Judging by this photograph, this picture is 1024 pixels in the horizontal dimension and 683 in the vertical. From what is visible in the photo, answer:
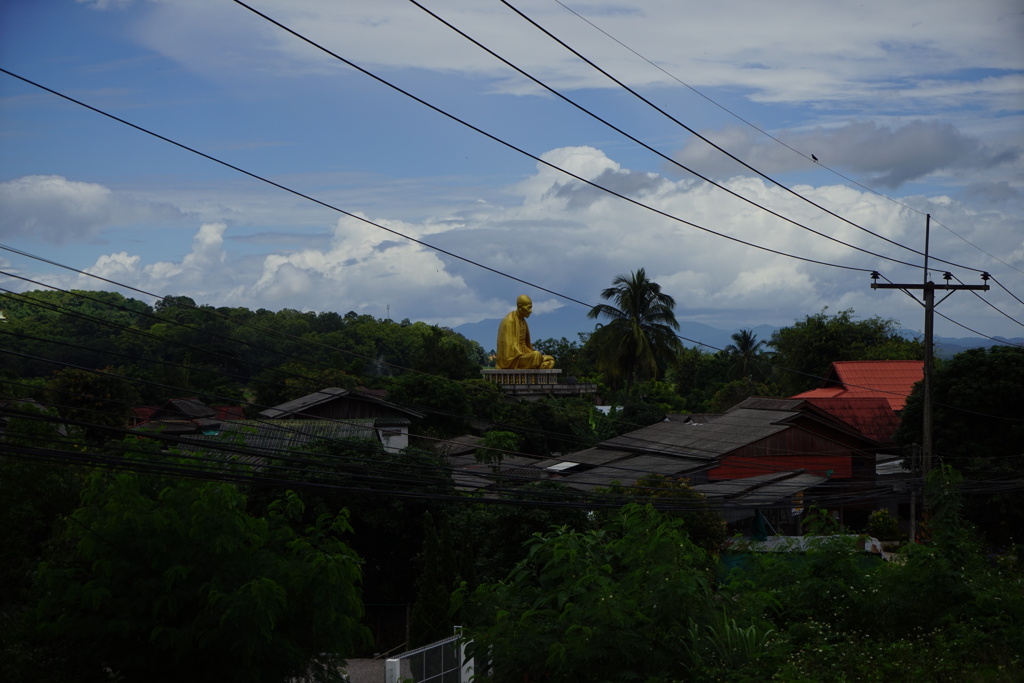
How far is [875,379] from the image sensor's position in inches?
1781

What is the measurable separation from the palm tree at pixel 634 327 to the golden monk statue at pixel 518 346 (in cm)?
351

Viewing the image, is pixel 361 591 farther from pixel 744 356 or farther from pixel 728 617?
pixel 744 356

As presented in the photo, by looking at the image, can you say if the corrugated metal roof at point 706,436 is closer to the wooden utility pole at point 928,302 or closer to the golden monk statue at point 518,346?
the wooden utility pole at point 928,302

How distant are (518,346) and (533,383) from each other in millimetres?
2313

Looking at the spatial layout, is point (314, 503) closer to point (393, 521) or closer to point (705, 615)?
point (393, 521)

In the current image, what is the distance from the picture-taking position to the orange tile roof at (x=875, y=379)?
143ft

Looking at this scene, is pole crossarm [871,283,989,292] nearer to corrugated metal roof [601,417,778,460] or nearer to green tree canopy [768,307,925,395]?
corrugated metal roof [601,417,778,460]

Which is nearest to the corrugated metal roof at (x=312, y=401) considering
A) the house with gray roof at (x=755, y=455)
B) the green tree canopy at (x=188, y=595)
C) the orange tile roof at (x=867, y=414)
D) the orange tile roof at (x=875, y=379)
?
the house with gray roof at (x=755, y=455)

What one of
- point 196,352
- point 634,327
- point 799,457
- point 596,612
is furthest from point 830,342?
point 596,612

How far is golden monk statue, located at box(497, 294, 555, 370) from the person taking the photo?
53500mm

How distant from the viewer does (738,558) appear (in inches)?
785

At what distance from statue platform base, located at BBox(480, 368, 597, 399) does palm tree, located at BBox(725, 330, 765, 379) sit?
24302 millimetres

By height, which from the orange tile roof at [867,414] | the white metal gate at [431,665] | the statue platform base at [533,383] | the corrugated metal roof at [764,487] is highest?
the statue platform base at [533,383]

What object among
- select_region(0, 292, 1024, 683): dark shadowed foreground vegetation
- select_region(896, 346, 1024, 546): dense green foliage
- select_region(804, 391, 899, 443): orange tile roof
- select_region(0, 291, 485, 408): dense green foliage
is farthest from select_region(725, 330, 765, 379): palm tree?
select_region(0, 292, 1024, 683): dark shadowed foreground vegetation
